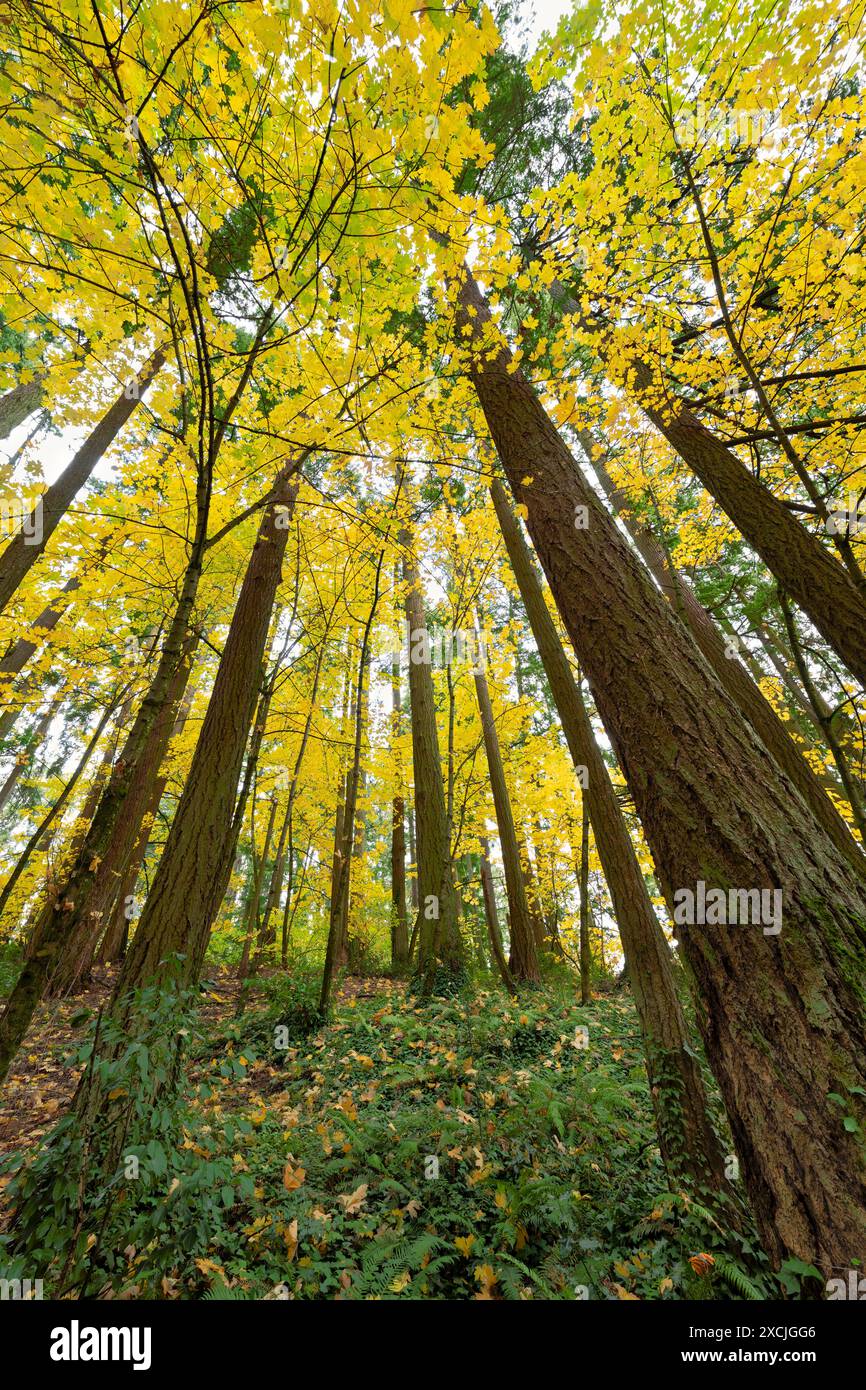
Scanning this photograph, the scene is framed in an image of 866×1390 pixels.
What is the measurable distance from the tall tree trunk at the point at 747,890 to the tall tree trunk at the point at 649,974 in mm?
1577

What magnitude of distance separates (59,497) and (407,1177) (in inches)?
303

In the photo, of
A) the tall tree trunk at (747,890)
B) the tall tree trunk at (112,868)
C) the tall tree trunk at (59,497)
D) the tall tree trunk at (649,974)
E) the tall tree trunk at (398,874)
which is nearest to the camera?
the tall tree trunk at (747,890)

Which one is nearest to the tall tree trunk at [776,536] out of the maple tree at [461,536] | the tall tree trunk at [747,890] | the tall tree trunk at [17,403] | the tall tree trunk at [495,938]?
the maple tree at [461,536]

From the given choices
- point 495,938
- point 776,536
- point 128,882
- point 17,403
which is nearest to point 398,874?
point 495,938

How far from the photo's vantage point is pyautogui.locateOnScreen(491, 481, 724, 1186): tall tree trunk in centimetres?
259

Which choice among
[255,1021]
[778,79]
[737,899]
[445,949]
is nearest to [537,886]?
[445,949]

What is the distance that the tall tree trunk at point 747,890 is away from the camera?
4.26 ft

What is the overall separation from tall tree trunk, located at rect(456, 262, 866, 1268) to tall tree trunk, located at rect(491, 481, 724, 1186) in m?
1.58

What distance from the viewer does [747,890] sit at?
1591 millimetres

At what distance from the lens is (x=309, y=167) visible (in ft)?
7.81

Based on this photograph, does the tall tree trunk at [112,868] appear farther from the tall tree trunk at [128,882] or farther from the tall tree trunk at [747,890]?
the tall tree trunk at [747,890]

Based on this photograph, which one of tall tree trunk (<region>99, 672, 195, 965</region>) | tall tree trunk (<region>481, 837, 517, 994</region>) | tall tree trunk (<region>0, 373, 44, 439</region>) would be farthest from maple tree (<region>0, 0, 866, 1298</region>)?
tall tree trunk (<region>0, 373, 44, 439</region>)

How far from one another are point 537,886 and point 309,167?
11.4 metres

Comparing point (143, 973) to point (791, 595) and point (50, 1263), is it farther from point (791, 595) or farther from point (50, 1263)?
point (791, 595)
